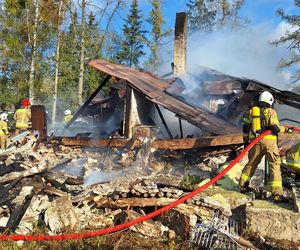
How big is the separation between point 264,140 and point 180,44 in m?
8.64

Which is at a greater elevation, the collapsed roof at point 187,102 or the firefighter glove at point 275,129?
the collapsed roof at point 187,102

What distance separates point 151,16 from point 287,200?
34.6 m

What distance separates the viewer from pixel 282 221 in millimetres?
4688

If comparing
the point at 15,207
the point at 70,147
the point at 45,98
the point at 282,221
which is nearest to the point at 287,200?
the point at 282,221

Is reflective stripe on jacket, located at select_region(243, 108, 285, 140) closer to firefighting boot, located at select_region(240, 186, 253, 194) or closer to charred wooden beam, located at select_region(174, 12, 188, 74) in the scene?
firefighting boot, located at select_region(240, 186, 253, 194)

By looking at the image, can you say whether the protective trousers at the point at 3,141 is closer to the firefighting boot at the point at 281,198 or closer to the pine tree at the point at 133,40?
the firefighting boot at the point at 281,198

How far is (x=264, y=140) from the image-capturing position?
18.8ft

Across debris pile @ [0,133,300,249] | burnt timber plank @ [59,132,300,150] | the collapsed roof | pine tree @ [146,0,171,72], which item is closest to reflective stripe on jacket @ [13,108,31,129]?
burnt timber plank @ [59,132,300,150]

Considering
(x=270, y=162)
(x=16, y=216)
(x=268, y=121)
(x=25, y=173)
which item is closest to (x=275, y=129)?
(x=268, y=121)

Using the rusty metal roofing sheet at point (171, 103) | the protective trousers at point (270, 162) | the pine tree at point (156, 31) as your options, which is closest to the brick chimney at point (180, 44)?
the rusty metal roofing sheet at point (171, 103)

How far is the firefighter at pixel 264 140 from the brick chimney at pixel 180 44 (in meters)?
7.54

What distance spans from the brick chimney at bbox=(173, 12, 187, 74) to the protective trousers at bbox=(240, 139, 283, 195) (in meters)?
7.83

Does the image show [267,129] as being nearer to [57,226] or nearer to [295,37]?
[57,226]

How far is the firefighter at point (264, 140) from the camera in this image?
565 cm
